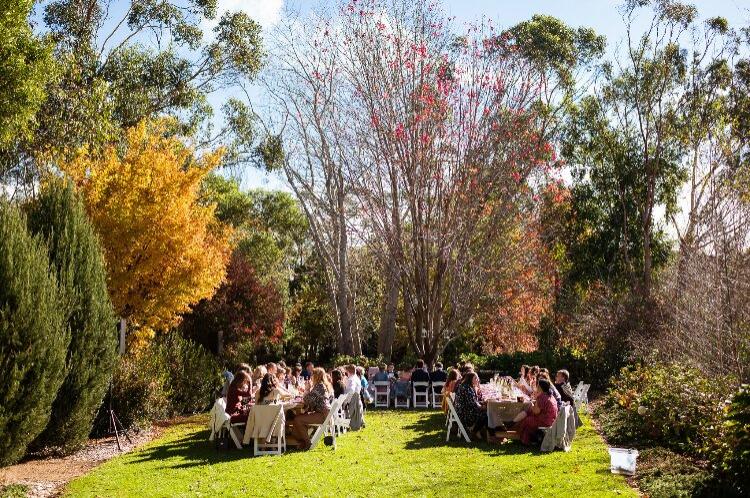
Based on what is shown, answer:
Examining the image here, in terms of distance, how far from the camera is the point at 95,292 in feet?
42.4

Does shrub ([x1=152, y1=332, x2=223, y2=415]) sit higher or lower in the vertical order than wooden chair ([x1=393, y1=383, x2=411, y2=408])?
higher

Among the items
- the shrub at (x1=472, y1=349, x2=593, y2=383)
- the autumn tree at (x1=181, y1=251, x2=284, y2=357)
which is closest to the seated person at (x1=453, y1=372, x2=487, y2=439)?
the shrub at (x1=472, y1=349, x2=593, y2=383)

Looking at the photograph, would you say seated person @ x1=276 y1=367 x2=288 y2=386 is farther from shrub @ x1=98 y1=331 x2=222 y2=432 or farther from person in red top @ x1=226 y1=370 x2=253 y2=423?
shrub @ x1=98 y1=331 x2=222 y2=432

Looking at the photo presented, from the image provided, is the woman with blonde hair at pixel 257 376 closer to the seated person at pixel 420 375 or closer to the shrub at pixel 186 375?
the shrub at pixel 186 375

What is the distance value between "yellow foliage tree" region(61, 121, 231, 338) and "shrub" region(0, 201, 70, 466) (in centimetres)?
653

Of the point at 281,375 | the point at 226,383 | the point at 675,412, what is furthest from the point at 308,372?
the point at 675,412

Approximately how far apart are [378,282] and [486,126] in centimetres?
1841

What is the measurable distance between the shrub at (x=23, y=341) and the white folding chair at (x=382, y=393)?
9982mm

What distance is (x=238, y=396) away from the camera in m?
12.6

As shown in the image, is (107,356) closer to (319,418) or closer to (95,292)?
(95,292)

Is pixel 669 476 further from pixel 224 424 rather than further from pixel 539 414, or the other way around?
pixel 224 424

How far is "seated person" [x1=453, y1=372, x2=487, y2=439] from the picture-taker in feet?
41.8

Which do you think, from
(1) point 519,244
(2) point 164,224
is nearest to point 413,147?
(2) point 164,224

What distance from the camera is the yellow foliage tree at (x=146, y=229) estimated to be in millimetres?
17766
